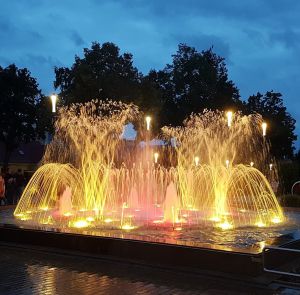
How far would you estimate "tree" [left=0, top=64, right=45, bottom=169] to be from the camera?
1569 inches

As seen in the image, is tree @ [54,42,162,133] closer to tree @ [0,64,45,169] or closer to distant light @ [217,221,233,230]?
tree @ [0,64,45,169]

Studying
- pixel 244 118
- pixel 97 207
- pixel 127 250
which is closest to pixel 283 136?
pixel 244 118

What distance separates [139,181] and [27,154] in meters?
32.0

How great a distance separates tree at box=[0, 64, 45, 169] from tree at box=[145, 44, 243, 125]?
13.0 m

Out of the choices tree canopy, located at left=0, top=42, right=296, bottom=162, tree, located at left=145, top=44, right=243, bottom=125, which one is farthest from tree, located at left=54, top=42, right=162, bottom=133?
tree, located at left=145, top=44, right=243, bottom=125

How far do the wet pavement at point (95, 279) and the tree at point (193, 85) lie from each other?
3951 cm

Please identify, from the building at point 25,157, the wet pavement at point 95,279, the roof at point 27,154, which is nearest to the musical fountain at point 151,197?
the wet pavement at point 95,279

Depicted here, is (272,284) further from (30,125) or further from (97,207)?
(30,125)

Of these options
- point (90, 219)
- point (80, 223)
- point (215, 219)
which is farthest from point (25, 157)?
point (80, 223)

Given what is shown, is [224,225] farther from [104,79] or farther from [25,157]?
[25,157]

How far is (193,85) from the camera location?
53.1m

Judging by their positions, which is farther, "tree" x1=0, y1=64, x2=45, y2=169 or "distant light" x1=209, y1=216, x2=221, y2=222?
"tree" x1=0, y1=64, x2=45, y2=169

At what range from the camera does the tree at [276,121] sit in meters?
58.7

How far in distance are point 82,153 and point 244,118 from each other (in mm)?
19597
